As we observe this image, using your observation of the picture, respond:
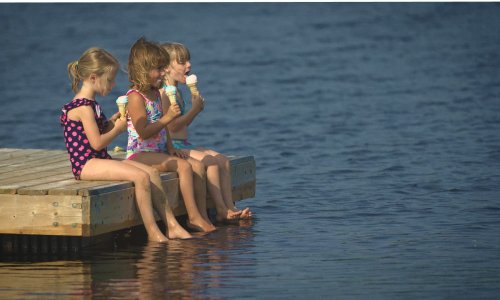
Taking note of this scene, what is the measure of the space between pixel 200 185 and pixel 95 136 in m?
1.23

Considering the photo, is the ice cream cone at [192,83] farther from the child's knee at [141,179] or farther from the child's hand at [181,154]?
the child's knee at [141,179]

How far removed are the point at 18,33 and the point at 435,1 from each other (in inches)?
647

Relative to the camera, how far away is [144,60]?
9234mm

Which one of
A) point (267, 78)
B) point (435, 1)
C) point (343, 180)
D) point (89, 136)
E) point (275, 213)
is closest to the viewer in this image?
point (89, 136)

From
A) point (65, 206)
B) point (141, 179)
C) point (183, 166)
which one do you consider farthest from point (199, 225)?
point (65, 206)

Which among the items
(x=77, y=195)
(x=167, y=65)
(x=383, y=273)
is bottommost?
(x=383, y=273)

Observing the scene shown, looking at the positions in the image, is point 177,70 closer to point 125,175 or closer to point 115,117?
point 115,117

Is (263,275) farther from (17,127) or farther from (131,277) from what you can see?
(17,127)

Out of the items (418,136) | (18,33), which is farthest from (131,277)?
(18,33)

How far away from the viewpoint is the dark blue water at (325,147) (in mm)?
8219

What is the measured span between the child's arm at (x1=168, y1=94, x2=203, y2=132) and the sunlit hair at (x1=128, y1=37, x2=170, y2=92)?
15.0 inches

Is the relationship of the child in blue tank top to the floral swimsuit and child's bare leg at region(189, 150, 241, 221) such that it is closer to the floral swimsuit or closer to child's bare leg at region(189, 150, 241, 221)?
child's bare leg at region(189, 150, 241, 221)

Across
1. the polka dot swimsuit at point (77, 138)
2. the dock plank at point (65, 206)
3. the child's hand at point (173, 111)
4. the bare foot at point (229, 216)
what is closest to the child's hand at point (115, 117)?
the polka dot swimsuit at point (77, 138)

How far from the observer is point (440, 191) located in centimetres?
1189
